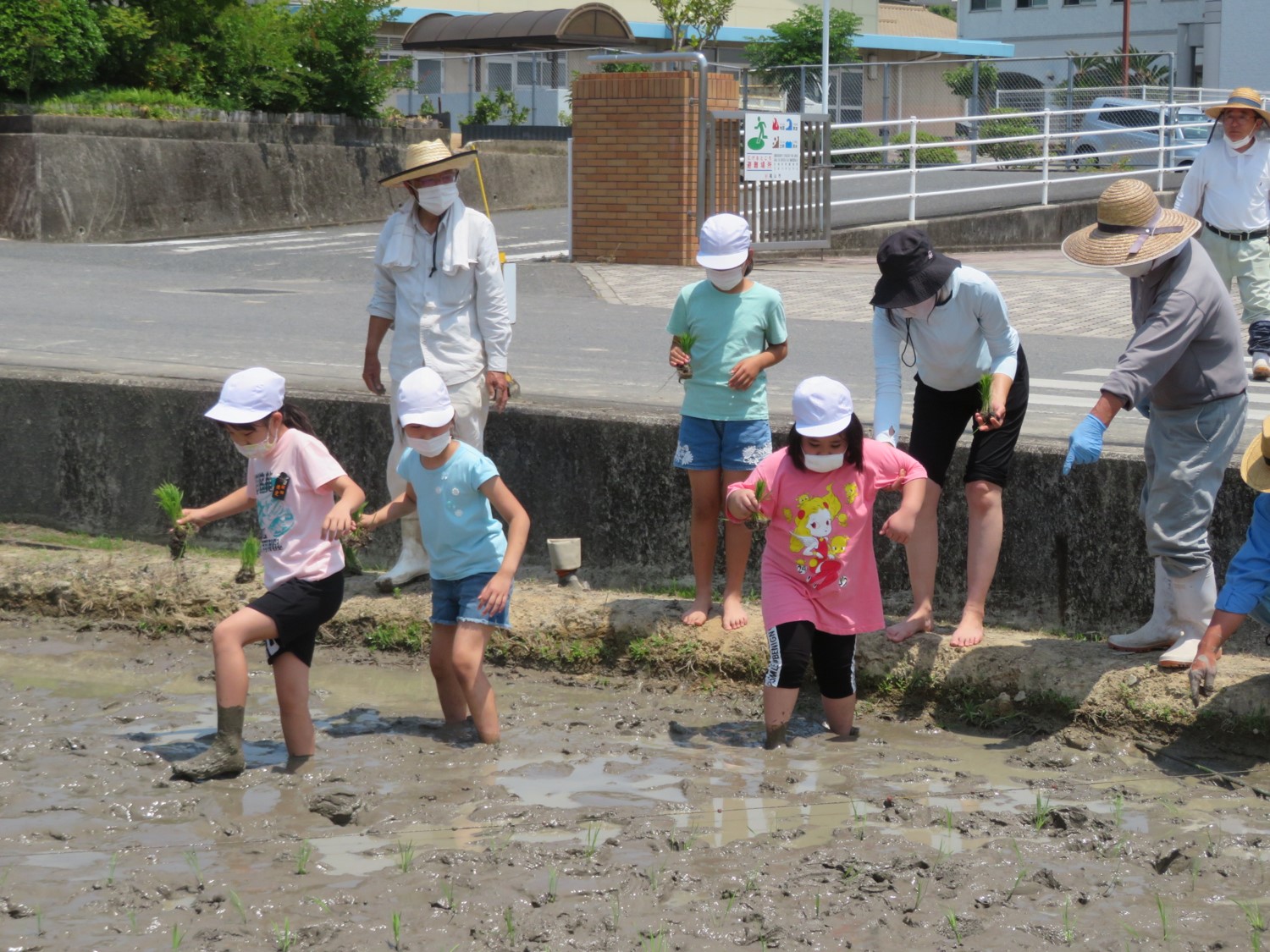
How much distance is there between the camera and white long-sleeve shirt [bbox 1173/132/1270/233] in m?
8.31

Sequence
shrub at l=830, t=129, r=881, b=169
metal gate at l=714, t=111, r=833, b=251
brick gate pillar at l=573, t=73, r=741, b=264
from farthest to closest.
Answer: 1. shrub at l=830, t=129, r=881, b=169
2. metal gate at l=714, t=111, r=833, b=251
3. brick gate pillar at l=573, t=73, r=741, b=264

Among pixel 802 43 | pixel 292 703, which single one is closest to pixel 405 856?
pixel 292 703

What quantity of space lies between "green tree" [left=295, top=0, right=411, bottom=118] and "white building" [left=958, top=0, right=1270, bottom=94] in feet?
98.8

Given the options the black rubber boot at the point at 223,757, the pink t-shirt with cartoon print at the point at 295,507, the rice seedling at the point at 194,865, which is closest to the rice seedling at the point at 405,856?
the rice seedling at the point at 194,865

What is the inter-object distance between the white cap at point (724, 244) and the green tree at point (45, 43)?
14352 mm

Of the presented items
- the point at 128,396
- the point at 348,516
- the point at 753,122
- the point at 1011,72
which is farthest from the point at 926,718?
the point at 1011,72

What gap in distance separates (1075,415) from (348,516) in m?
4.60

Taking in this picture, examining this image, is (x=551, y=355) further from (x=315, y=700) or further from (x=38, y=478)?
(x=315, y=700)

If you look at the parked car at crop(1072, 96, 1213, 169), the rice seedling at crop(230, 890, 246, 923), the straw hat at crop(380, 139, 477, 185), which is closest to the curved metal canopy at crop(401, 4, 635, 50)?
the parked car at crop(1072, 96, 1213, 169)

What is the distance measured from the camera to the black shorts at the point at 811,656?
522 centimetres

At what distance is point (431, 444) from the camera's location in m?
5.24

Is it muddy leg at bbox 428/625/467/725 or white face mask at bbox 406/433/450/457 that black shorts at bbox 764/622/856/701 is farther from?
white face mask at bbox 406/433/450/457

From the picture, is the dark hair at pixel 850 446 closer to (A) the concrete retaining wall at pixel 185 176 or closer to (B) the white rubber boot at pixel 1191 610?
(B) the white rubber boot at pixel 1191 610

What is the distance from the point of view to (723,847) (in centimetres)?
434
